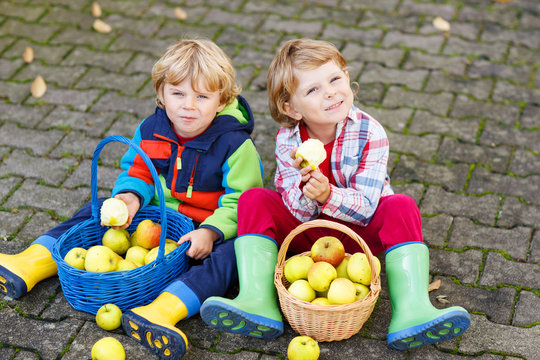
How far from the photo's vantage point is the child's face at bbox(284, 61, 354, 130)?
2836 mm

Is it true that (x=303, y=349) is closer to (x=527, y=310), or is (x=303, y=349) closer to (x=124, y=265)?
(x=124, y=265)

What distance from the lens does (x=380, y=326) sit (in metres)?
2.86

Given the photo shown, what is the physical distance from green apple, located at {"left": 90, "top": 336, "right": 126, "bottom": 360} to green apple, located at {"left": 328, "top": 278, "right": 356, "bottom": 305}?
856 mm

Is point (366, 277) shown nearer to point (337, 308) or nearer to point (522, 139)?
point (337, 308)

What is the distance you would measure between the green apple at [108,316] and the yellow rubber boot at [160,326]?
77 mm

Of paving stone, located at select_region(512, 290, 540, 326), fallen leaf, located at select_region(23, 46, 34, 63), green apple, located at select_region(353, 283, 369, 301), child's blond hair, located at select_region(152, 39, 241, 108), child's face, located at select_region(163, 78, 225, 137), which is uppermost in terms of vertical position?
child's blond hair, located at select_region(152, 39, 241, 108)

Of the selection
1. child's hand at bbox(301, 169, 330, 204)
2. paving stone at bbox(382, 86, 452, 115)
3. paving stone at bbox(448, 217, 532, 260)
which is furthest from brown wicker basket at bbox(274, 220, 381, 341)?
paving stone at bbox(382, 86, 452, 115)

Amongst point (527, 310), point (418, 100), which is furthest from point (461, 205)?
point (418, 100)

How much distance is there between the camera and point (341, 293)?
2.61 meters

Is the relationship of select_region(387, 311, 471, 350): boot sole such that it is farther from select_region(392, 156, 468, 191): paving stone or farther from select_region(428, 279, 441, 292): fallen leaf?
select_region(392, 156, 468, 191): paving stone

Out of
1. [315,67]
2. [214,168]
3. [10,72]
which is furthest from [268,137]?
[10,72]

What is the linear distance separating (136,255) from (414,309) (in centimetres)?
124

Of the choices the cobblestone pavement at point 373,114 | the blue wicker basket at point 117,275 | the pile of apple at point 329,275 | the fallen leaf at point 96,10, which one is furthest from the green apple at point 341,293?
the fallen leaf at point 96,10

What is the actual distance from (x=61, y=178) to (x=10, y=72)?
139 cm
